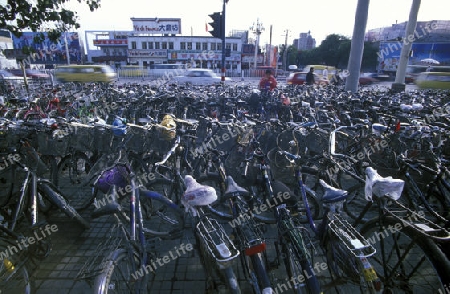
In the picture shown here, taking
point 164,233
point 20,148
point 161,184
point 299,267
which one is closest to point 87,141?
point 20,148

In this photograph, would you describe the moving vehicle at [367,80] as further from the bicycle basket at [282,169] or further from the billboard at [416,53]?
the bicycle basket at [282,169]

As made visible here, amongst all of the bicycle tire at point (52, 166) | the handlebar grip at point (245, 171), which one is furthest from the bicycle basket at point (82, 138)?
the handlebar grip at point (245, 171)

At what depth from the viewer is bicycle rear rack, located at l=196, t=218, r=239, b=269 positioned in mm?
1711

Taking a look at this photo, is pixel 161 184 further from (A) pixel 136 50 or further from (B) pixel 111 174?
(A) pixel 136 50

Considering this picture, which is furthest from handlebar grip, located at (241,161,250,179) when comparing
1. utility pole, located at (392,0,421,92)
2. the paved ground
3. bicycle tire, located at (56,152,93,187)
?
utility pole, located at (392,0,421,92)

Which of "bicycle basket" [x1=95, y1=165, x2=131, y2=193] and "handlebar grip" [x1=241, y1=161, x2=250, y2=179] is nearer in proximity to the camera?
"bicycle basket" [x1=95, y1=165, x2=131, y2=193]

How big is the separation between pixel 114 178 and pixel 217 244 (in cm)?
142

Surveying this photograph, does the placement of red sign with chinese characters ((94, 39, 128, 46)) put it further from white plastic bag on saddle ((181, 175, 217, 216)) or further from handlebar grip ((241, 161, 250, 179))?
white plastic bag on saddle ((181, 175, 217, 216))

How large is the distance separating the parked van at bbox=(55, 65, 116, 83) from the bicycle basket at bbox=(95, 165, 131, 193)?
18.0 m

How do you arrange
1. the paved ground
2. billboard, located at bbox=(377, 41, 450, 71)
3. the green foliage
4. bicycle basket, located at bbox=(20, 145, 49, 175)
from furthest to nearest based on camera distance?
1. the green foliage
2. billboard, located at bbox=(377, 41, 450, 71)
3. bicycle basket, located at bbox=(20, 145, 49, 175)
4. the paved ground

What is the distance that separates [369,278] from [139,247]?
1.77 meters

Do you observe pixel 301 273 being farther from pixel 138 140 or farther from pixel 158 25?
pixel 158 25

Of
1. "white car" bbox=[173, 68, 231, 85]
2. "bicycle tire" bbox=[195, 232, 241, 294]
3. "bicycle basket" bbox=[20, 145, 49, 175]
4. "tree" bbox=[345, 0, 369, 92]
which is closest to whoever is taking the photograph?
"bicycle tire" bbox=[195, 232, 241, 294]

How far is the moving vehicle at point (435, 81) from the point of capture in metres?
14.9
